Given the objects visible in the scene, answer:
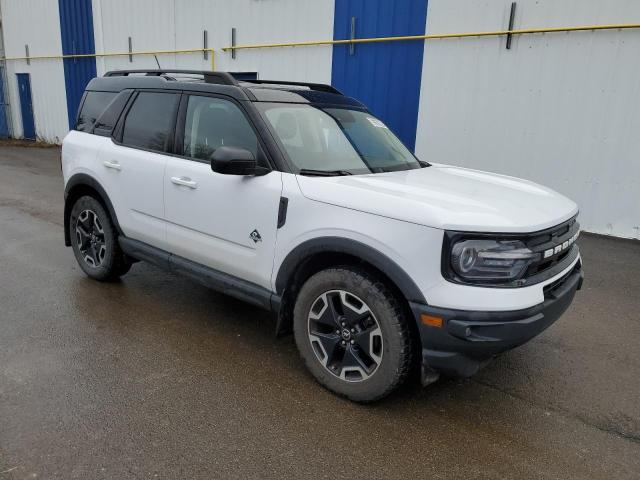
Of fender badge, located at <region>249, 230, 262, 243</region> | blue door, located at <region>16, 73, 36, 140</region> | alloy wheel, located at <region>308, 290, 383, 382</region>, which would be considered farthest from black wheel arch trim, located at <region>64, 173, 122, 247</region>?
blue door, located at <region>16, 73, 36, 140</region>

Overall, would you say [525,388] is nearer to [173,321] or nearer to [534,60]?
[173,321]

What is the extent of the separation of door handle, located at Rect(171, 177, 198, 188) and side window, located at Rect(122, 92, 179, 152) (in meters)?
0.38

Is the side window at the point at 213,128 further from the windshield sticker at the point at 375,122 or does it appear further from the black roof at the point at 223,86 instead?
the windshield sticker at the point at 375,122

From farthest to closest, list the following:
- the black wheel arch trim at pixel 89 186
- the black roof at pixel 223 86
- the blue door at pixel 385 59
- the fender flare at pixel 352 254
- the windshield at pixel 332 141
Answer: the blue door at pixel 385 59
the black wheel arch trim at pixel 89 186
the black roof at pixel 223 86
the windshield at pixel 332 141
the fender flare at pixel 352 254

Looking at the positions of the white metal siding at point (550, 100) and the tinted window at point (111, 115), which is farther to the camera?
the white metal siding at point (550, 100)

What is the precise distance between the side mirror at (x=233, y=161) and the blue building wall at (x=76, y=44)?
1552cm

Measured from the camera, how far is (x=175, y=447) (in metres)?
2.65

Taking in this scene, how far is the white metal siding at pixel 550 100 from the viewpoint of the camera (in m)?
7.17

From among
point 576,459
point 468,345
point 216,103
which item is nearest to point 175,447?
point 468,345

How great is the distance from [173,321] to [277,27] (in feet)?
28.0

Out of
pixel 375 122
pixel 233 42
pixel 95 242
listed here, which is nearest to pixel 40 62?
pixel 233 42

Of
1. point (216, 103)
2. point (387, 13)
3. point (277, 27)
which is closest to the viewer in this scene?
point (216, 103)

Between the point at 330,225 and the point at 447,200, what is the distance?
2.21 feet

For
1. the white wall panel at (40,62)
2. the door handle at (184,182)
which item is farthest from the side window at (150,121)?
the white wall panel at (40,62)
